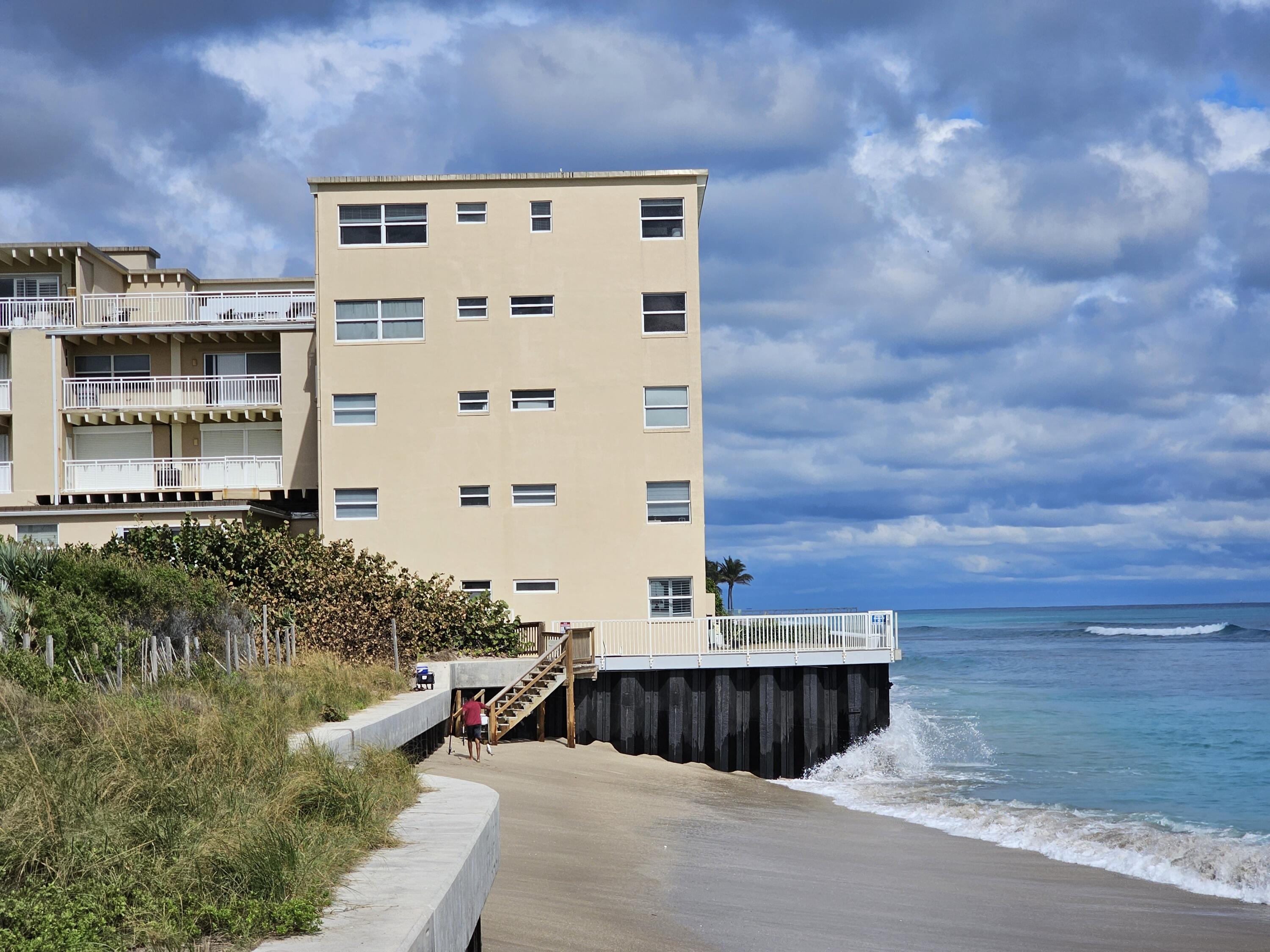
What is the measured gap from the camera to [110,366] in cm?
3719

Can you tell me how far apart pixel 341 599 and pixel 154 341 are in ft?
51.1

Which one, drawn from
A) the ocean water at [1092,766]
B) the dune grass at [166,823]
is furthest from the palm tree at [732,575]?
the dune grass at [166,823]

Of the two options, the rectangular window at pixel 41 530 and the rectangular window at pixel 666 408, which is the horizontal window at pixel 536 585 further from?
the rectangular window at pixel 41 530

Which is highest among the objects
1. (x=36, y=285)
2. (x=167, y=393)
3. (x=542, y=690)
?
(x=36, y=285)

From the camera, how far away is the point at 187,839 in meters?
6.80

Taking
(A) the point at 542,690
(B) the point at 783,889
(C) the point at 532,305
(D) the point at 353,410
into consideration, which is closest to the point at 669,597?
(A) the point at 542,690

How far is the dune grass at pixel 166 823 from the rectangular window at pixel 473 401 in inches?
850

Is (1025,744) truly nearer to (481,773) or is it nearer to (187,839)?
(481,773)

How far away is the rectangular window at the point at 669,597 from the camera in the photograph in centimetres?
3103

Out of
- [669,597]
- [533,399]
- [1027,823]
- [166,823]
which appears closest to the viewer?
[166,823]

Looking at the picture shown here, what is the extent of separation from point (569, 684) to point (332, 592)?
5497 millimetres

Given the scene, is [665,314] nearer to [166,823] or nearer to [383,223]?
[383,223]

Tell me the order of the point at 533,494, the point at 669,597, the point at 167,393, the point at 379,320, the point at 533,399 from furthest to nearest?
the point at 167,393
the point at 379,320
the point at 533,399
the point at 533,494
the point at 669,597

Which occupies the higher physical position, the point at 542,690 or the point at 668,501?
the point at 668,501
